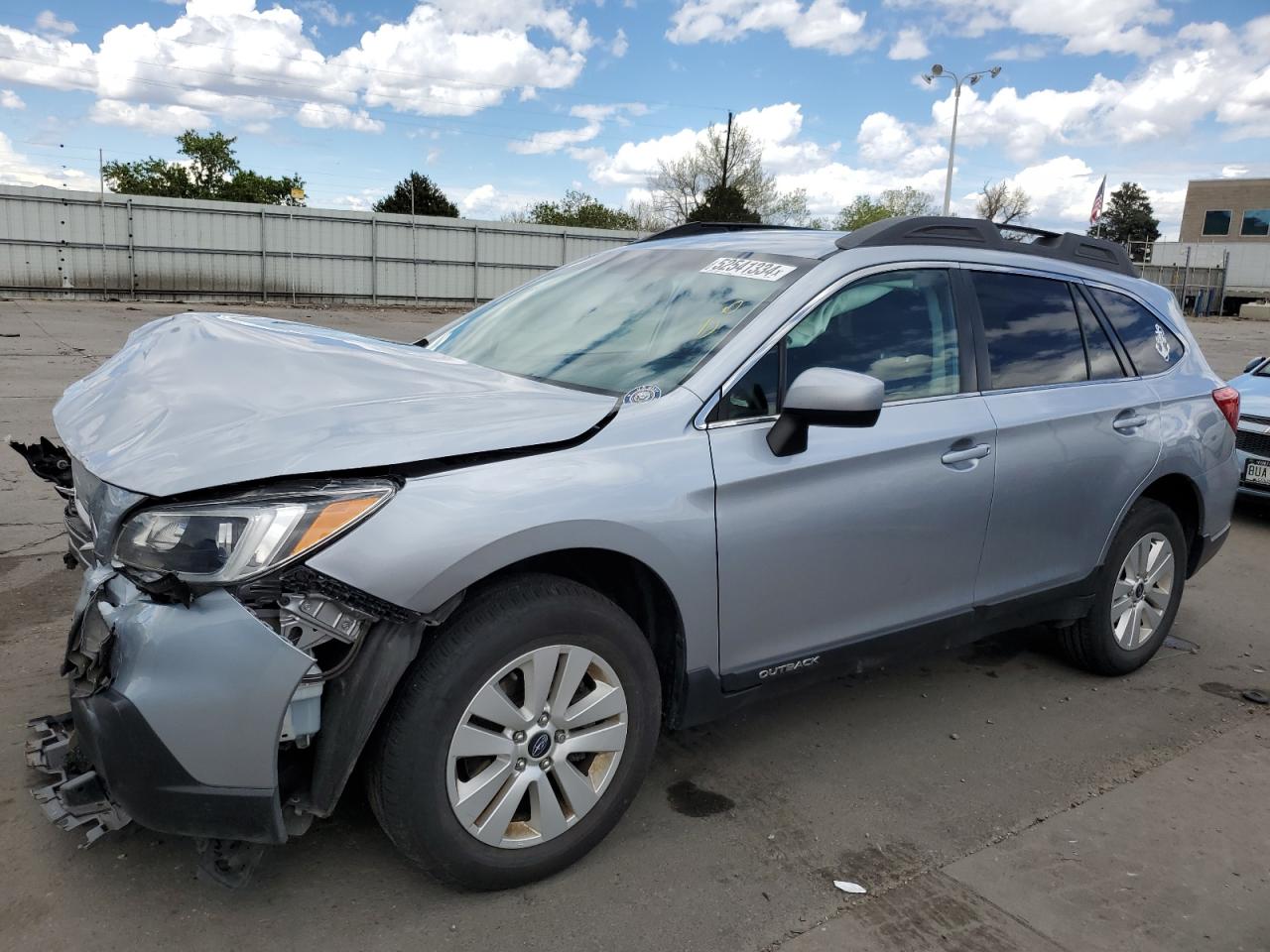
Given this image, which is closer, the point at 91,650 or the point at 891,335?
the point at 91,650

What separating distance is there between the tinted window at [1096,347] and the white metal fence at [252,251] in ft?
73.1

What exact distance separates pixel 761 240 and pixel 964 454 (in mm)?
1060

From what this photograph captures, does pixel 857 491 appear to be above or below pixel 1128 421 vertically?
below

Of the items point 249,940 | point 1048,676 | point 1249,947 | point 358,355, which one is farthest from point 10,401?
point 1249,947

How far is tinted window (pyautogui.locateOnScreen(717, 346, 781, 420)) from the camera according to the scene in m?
2.82

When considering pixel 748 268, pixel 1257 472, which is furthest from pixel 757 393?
pixel 1257 472

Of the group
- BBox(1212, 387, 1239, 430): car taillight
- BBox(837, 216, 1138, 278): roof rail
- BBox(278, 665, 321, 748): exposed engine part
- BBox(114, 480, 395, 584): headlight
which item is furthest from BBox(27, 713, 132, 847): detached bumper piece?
BBox(1212, 387, 1239, 430): car taillight

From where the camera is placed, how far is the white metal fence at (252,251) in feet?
85.1

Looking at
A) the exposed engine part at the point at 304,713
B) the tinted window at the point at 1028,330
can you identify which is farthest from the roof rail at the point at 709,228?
the exposed engine part at the point at 304,713

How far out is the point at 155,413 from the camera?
2527mm

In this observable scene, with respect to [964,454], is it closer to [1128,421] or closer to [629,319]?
[1128,421]

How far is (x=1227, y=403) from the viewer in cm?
446

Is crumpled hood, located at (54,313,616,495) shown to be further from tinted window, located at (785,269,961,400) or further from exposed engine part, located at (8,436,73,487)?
tinted window, located at (785,269,961,400)

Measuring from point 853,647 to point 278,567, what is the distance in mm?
1871
